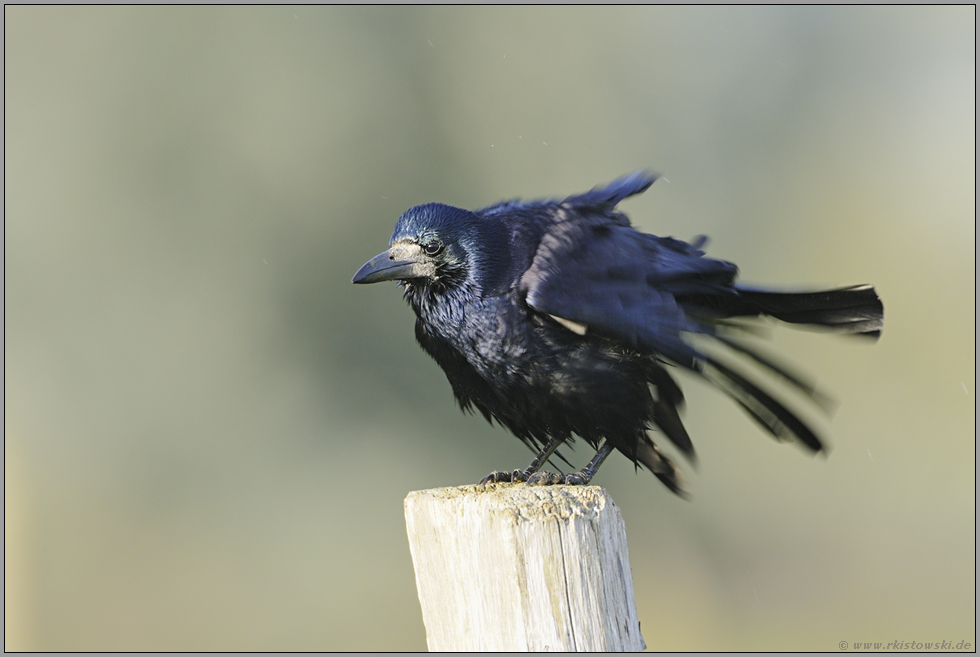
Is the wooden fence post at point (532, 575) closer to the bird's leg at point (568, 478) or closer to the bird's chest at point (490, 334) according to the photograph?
the bird's leg at point (568, 478)

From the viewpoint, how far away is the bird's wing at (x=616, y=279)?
3.43 meters

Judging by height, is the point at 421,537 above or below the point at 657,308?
below

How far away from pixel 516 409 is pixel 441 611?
51.2 inches

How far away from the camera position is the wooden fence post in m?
2.41

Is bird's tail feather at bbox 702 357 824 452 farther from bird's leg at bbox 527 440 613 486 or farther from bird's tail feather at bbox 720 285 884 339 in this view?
bird's leg at bbox 527 440 613 486

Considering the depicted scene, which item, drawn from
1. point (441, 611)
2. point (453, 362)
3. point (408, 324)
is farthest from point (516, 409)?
point (408, 324)

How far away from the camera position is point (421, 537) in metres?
2.68

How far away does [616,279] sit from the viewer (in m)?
3.60

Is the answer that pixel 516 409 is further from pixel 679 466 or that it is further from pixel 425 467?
pixel 425 467

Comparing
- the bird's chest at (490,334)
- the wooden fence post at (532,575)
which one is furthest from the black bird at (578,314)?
the wooden fence post at (532,575)

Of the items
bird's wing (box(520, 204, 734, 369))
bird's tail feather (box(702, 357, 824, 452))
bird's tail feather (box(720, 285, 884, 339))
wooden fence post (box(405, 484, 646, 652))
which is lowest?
wooden fence post (box(405, 484, 646, 652))

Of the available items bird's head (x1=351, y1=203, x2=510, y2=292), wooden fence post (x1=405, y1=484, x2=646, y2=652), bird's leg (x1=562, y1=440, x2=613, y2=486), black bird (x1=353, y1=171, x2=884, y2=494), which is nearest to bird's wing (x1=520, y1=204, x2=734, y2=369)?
black bird (x1=353, y1=171, x2=884, y2=494)

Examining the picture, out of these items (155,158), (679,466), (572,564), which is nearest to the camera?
(572,564)

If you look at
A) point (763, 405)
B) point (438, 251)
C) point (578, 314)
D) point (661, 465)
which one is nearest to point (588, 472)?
point (661, 465)
